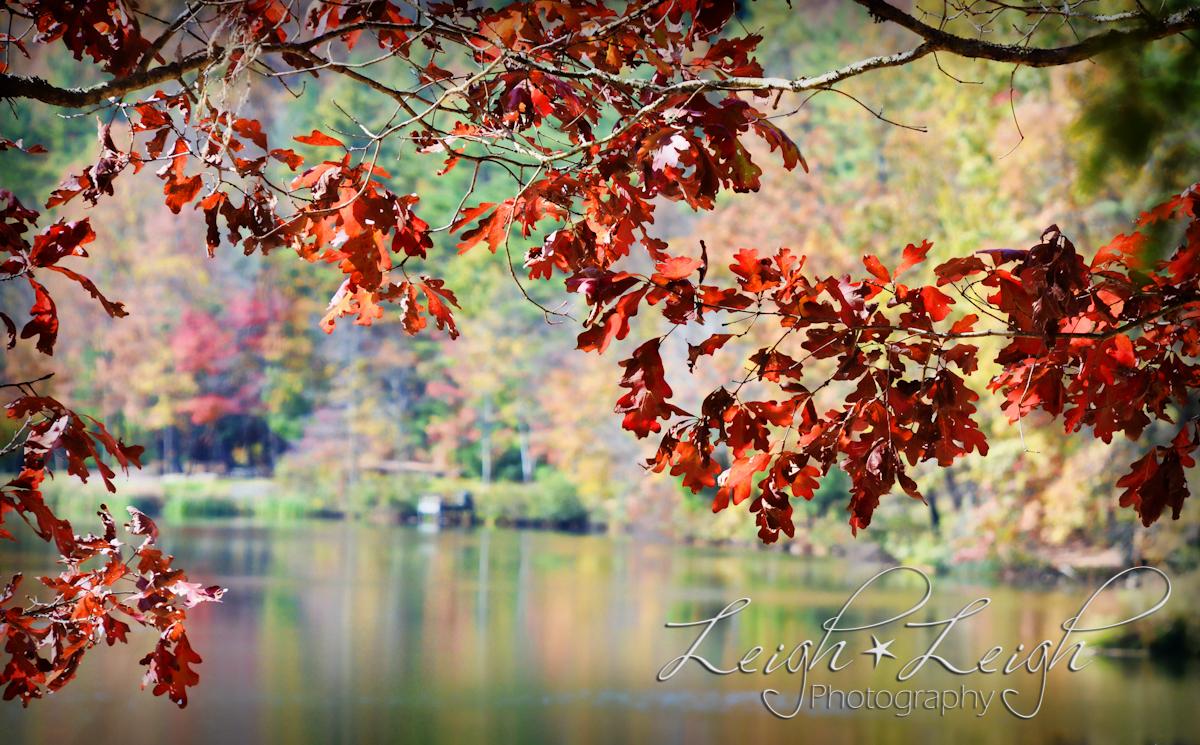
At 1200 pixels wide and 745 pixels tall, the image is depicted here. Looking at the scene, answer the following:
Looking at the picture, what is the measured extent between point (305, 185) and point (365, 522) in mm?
8408

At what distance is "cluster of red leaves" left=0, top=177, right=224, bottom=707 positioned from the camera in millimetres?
946

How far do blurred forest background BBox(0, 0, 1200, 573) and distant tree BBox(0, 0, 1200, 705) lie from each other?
6041 mm

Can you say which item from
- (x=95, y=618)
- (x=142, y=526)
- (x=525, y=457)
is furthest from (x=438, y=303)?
(x=525, y=457)

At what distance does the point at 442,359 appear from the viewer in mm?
9648

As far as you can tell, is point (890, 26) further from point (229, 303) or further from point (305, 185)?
point (305, 185)

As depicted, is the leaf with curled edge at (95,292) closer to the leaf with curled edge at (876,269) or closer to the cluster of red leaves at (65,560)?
the cluster of red leaves at (65,560)

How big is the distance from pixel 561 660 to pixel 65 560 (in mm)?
4393

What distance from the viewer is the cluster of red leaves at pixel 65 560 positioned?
0.95m

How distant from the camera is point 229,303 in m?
9.38

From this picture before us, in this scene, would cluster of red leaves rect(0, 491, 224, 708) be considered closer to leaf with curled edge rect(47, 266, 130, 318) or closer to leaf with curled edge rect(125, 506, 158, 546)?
leaf with curled edge rect(125, 506, 158, 546)

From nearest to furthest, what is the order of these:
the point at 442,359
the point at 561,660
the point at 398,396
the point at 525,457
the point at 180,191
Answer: the point at 180,191, the point at 561,660, the point at 525,457, the point at 442,359, the point at 398,396

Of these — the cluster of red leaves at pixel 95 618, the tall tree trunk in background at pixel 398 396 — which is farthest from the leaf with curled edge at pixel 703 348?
the tall tree trunk in background at pixel 398 396

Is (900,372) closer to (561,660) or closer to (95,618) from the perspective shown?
(95,618)

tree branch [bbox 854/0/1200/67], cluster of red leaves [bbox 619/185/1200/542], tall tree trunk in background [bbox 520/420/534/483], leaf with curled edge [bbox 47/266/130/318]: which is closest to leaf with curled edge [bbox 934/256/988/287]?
cluster of red leaves [bbox 619/185/1200/542]
